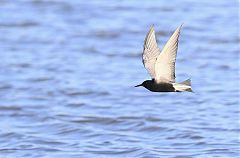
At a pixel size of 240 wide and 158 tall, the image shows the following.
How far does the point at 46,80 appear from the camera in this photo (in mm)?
11789

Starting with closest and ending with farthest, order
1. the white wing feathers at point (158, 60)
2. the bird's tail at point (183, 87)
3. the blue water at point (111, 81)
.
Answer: the bird's tail at point (183, 87) < the white wing feathers at point (158, 60) < the blue water at point (111, 81)

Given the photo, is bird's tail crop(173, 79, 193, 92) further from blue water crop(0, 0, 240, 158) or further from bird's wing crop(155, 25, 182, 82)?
blue water crop(0, 0, 240, 158)

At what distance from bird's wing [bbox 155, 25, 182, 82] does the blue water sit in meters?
1.65

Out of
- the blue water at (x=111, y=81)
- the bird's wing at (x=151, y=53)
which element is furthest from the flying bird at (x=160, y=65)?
the blue water at (x=111, y=81)

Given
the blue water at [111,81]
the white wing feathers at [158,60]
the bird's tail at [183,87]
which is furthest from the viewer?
the blue water at [111,81]

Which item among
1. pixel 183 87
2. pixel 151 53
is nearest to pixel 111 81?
pixel 151 53

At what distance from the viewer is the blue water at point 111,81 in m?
9.47

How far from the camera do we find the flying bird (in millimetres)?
7332

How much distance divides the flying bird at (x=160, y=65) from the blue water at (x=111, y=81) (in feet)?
5.43

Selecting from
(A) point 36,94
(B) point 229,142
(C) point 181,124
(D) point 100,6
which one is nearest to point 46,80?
(A) point 36,94

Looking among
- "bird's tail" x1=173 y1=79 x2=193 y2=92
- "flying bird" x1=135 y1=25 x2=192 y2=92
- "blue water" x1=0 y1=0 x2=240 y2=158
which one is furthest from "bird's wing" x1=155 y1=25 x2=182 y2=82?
"blue water" x1=0 y1=0 x2=240 y2=158

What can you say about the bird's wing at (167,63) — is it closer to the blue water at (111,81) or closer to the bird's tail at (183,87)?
the bird's tail at (183,87)

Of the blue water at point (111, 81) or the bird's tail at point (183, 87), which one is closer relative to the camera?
the bird's tail at point (183, 87)

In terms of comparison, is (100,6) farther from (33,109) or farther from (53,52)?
(33,109)
